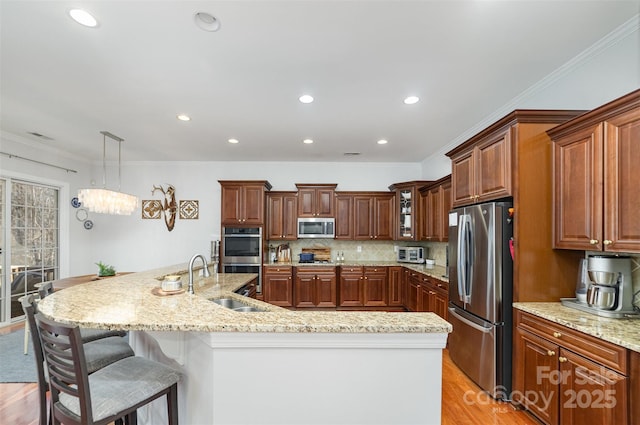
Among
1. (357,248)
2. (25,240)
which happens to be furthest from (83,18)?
(357,248)

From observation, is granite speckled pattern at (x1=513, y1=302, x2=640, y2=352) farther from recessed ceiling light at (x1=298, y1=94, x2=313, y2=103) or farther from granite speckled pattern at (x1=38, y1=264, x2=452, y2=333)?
→ recessed ceiling light at (x1=298, y1=94, x2=313, y2=103)

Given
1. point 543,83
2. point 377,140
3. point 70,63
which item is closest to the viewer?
point 70,63

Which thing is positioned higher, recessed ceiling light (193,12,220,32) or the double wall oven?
recessed ceiling light (193,12,220,32)

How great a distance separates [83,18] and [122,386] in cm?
225

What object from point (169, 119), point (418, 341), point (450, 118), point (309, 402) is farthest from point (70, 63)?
point (450, 118)

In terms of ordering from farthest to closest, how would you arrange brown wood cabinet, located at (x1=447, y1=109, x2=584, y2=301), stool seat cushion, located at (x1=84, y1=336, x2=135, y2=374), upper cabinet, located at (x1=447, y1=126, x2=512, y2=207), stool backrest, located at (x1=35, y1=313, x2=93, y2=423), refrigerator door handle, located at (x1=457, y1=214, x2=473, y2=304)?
A: refrigerator door handle, located at (x1=457, y1=214, x2=473, y2=304) < upper cabinet, located at (x1=447, y1=126, x2=512, y2=207) < brown wood cabinet, located at (x1=447, y1=109, x2=584, y2=301) < stool seat cushion, located at (x1=84, y1=336, x2=135, y2=374) < stool backrest, located at (x1=35, y1=313, x2=93, y2=423)

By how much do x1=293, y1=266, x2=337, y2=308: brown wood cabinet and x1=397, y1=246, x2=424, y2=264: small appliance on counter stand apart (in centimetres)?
141

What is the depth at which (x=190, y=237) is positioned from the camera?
587 centimetres

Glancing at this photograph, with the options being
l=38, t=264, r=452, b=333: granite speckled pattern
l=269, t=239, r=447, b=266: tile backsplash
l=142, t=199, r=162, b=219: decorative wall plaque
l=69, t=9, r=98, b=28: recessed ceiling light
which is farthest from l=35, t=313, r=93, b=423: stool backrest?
l=142, t=199, r=162, b=219: decorative wall plaque

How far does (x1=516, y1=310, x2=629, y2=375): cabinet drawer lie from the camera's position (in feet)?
5.20

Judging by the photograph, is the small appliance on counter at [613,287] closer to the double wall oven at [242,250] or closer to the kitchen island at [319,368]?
the kitchen island at [319,368]

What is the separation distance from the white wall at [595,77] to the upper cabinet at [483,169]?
63cm

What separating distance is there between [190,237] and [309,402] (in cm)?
523

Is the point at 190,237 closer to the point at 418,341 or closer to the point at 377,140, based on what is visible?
the point at 377,140
